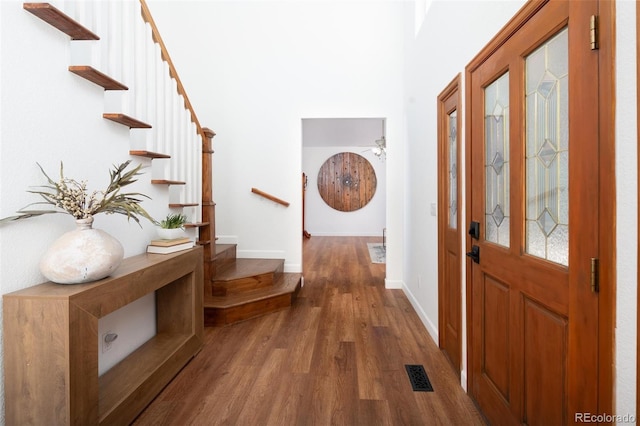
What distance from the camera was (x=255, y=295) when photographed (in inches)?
125

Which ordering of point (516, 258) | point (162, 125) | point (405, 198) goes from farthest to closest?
1. point (405, 198)
2. point (162, 125)
3. point (516, 258)

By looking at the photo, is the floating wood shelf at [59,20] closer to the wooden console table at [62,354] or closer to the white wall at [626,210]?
the wooden console table at [62,354]

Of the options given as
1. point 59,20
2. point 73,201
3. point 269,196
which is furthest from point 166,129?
point 269,196

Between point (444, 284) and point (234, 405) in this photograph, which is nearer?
point (234, 405)

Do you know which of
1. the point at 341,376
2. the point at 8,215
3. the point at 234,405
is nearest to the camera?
the point at 8,215

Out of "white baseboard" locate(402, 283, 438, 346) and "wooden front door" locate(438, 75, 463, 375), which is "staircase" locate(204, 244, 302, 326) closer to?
"white baseboard" locate(402, 283, 438, 346)

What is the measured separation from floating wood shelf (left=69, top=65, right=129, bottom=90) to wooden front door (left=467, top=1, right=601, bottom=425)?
1.96 meters

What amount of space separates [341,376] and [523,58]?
199 cm

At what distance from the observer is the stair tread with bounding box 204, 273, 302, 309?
2939 mm

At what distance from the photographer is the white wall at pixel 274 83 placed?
409cm

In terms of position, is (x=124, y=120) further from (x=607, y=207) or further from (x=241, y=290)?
(x=607, y=207)

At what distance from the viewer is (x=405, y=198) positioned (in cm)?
388

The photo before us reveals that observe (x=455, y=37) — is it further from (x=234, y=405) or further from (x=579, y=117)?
(x=234, y=405)

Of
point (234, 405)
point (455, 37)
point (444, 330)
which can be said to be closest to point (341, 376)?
point (234, 405)
